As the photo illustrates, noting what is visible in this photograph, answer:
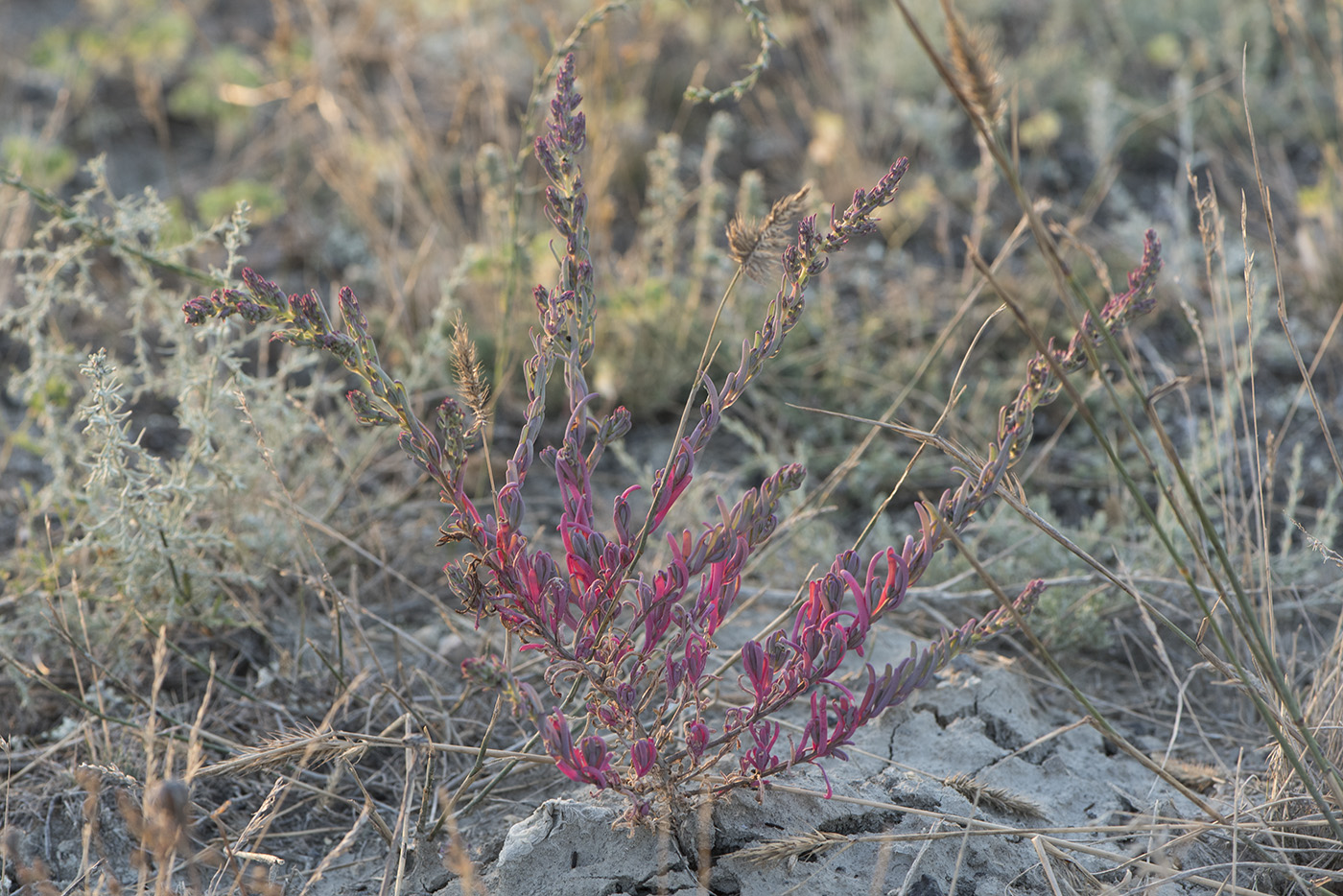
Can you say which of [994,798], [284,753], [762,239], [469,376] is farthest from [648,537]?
[994,798]

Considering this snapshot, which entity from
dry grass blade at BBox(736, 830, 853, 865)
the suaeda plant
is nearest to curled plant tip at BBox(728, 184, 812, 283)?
the suaeda plant

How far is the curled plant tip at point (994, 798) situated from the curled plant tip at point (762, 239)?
861 millimetres

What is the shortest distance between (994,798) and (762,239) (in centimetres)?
95

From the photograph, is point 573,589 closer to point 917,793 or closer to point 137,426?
point 917,793

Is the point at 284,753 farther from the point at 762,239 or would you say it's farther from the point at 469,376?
the point at 762,239

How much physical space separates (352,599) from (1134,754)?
147 centimetres

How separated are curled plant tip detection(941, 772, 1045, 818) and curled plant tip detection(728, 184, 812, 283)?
0.86 metres

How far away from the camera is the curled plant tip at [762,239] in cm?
139

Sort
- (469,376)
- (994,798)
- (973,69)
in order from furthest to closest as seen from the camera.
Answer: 1. (994,798)
2. (469,376)
3. (973,69)

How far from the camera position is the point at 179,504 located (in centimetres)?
227

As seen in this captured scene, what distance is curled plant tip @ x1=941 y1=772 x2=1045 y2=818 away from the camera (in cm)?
162

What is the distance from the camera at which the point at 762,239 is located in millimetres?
1417

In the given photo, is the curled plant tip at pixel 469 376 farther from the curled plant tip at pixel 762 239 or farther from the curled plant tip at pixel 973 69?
the curled plant tip at pixel 973 69

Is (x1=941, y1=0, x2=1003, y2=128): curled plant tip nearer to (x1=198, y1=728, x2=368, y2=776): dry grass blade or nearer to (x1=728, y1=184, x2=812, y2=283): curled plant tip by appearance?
(x1=728, y1=184, x2=812, y2=283): curled plant tip
